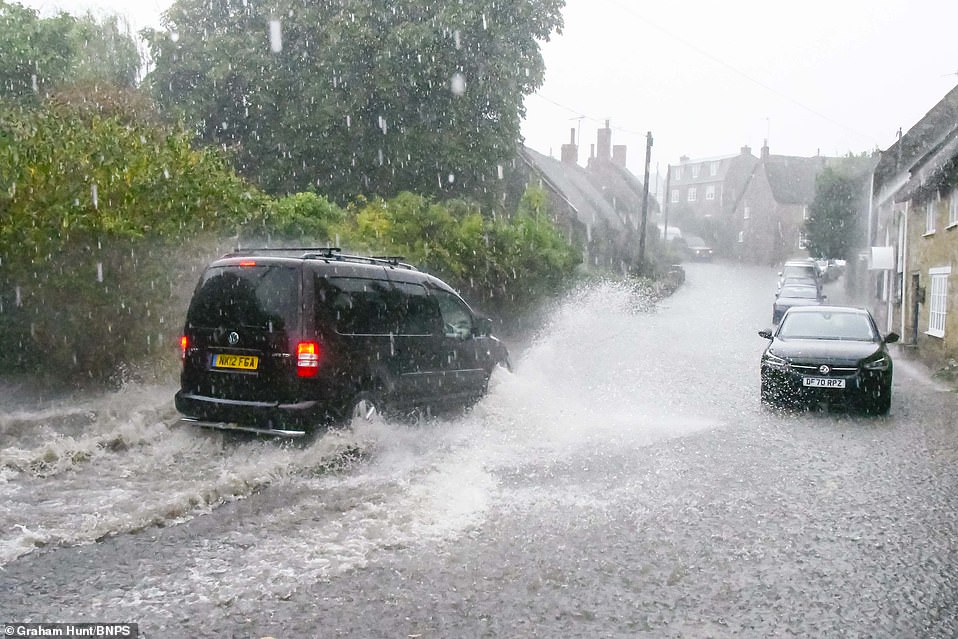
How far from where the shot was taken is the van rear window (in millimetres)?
8188

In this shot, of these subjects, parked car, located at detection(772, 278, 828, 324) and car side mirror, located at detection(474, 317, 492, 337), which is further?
parked car, located at detection(772, 278, 828, 324)

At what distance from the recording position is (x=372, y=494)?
711 centimetres

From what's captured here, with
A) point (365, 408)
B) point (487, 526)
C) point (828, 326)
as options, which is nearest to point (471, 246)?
point (828, 326)

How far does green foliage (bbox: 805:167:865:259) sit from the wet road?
44340mm

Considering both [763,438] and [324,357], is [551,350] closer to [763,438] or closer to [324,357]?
[763,438]

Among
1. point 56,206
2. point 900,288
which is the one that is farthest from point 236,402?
point 900,288

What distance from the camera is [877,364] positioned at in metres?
12.5

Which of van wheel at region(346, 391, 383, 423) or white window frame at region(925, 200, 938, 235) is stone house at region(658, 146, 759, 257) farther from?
van wheel at region(346, 391, 383, 423)

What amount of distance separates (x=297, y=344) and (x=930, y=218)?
808 inches

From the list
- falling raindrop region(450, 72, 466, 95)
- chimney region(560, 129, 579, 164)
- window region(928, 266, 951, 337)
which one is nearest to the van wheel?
window region(928, 266, 951, 337)

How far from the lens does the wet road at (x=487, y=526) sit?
479cm

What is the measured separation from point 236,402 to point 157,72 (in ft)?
87.8

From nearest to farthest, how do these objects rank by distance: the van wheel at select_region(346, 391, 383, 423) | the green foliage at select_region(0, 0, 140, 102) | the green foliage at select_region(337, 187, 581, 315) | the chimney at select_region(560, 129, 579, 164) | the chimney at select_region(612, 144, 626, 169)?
the van wheel at select_region(346, 391, 383, 423) → the green foliage at select_region(337, 187, 581, 315) → the green foliage at select_region(0, 0, 140, 102) → the chimney at select_region(560, 129, 579, 164) → the chimney at select_region(612, 144, 626, 169)

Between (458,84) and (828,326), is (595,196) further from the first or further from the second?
(828,326)
